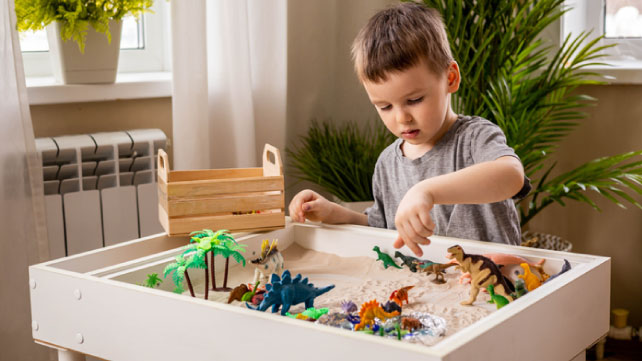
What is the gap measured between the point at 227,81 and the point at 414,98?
1.04 metres

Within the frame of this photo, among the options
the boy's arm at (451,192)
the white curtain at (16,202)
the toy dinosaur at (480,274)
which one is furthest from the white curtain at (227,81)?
the toy dinosaur at (480,274)

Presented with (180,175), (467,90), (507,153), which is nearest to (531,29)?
(467,90)

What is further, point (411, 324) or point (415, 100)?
point (415, 100)

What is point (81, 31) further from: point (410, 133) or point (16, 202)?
point (410, 133)

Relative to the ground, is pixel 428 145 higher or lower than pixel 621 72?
lower

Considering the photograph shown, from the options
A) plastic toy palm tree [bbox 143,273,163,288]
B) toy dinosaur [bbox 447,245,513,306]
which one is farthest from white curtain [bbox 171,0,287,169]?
toy dinosaur [bbox 447,245,513,306]

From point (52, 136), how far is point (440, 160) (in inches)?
44.7

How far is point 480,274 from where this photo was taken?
899mm

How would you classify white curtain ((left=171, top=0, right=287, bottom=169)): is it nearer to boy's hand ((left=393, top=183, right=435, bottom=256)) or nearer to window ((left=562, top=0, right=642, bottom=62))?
window ((left=562, top=0, right=642, bottom=62))

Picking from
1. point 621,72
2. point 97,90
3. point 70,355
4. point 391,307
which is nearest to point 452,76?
point 391,307

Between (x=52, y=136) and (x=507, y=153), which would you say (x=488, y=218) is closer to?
(x=507, y=153)

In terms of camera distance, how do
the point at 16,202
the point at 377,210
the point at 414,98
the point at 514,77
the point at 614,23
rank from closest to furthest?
the point at 414,98 < the point at 377,210 < the point at 16,202 < the point at 514,77 < the point at 614,23

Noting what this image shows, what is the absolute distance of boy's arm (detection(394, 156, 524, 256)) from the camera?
2.99 ft

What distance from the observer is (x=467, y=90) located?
2.11 meters
